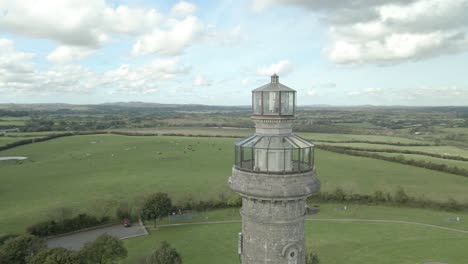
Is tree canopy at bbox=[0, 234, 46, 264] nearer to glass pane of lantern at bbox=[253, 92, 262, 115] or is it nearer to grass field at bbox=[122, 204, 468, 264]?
grass field at bbox=[122, 204, 468, 264]

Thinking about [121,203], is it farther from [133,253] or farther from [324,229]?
[324,229]

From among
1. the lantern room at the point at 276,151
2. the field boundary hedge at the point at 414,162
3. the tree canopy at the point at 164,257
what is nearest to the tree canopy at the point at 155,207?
the tree canopy at the point at 164,257

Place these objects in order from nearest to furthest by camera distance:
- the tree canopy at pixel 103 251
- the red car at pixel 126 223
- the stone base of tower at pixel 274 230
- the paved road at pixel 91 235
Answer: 1. the stone base of tower at pixel 274 230
2. the tree canopy at pixel 103 251
3. the paved road at pixel 91 235
4. the red car at pixel 126 223

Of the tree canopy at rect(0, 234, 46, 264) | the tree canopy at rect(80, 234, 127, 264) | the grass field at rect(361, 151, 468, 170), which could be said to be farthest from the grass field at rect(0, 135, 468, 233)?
the tree canopy at rect(80, 234, 127, 264)

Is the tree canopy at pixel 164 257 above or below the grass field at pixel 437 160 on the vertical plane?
below

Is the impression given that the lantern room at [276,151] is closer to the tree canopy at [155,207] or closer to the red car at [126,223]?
the tree canopy at [155,207]

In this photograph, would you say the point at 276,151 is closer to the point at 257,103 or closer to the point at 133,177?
the point at 257,103

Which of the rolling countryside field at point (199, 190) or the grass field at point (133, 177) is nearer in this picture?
the rolling countryside field at point (199, 190)
